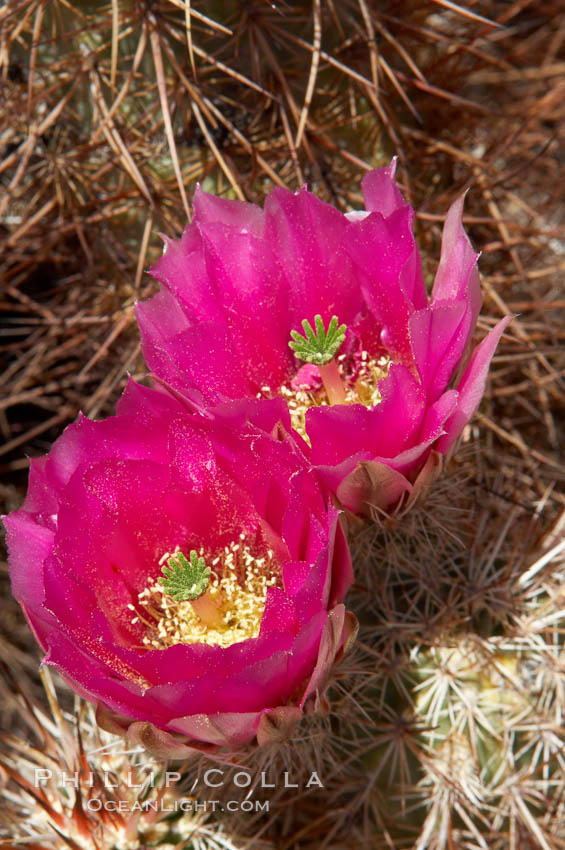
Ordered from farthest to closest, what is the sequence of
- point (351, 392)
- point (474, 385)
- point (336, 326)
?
1. point (351, 392)
2. point (336, 326)
3. point (474, 385)

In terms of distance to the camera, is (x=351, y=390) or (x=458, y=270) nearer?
(x=458, y=270)

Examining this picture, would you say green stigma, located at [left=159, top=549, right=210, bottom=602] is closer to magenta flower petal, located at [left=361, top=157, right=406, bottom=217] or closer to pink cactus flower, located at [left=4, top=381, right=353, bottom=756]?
pink cactus flower, located at [left=4, top=381, right=353, bottom=756]

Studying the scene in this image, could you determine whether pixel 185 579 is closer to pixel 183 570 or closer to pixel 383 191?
pixel 183 570

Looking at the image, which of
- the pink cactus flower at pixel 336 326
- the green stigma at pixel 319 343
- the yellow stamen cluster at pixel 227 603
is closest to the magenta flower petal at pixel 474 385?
the pink cactus flower at pixel 336 326

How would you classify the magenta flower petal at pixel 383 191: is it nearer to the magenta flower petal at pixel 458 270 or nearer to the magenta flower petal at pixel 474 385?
the magenta flower petal at pixel 458 270

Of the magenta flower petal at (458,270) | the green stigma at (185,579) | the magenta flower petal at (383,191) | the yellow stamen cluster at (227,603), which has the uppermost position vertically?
the magenta flower petal at (383,191)

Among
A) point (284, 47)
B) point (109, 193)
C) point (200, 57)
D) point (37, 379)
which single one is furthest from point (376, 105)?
point (37, 379)

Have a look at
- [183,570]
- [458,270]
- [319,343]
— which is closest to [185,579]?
[183,570]
